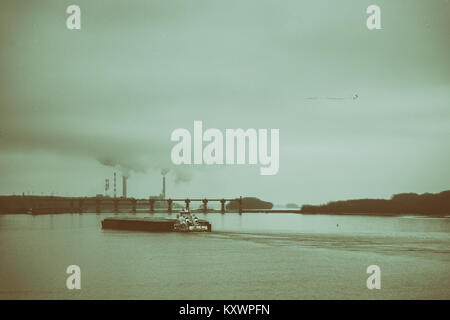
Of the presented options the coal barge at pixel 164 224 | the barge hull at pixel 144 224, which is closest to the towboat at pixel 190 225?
the coal barge at pixel 164 224

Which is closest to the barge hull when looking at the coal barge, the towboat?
the coal barge

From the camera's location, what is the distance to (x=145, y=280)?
3150 centimetres

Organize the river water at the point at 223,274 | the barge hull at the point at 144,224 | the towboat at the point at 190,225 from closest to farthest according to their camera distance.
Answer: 1. the river water at the point at 223,274
2. the towboat at the point at 190,225
3. the barge hull at the point at 144,224

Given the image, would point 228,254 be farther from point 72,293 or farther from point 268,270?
point 72,293

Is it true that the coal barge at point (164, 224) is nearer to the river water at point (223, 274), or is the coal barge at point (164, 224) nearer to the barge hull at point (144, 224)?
the barge hull at point (144, 224)

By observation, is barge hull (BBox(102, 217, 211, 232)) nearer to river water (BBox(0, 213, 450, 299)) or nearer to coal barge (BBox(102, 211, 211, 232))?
coal barge (BBox(102, 211, 211, 232))

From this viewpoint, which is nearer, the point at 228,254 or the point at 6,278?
the point at 6,278

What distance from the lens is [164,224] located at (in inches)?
3888

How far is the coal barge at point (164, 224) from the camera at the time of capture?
9425 centimetres

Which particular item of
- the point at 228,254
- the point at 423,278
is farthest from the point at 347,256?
the point at 423,278

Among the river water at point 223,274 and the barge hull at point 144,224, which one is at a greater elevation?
the river water at point 223,274
